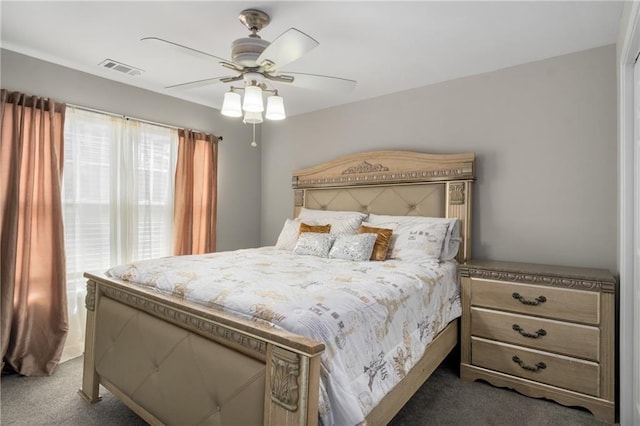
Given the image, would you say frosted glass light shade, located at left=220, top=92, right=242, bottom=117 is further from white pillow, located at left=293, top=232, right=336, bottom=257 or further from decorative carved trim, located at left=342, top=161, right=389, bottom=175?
decorative carved trim, located at left=342, top=161, right=389, bottom=175

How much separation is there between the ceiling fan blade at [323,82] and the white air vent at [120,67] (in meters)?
1.59

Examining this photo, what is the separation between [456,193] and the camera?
285cm

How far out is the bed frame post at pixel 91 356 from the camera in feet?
6.77

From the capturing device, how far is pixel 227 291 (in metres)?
1.55

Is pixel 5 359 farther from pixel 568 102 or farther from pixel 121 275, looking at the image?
pixel 568 102

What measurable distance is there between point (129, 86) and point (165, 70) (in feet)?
1.77

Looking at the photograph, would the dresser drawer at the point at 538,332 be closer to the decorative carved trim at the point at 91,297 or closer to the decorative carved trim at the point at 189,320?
the decorative carved trim at the point at 189,320

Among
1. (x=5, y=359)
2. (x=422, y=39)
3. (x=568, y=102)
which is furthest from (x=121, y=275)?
(x=568, y=102)

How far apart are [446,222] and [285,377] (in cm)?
199

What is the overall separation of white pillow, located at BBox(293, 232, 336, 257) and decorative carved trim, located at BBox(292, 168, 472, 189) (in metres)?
0.80

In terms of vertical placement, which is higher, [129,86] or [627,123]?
[129,86]

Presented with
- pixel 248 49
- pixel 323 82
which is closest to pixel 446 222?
pixel 323 82

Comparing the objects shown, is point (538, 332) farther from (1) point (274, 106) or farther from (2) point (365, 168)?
(1) point (274, 106)

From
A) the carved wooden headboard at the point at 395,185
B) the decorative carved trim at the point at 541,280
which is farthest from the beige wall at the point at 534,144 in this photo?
the decorative carved trim at the point at 541,280
